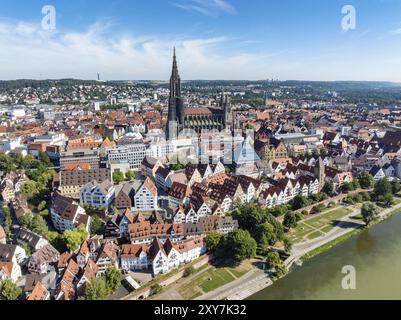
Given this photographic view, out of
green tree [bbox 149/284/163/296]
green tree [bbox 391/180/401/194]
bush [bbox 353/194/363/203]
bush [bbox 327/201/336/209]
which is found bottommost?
green tree [bbox 149/284/163/296]

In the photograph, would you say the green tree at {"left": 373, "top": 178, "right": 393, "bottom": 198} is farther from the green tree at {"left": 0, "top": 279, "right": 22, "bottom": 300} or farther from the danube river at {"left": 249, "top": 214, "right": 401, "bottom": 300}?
the green tree at {"left": 0, "top": 279, "right": 22, "bottom": 300}

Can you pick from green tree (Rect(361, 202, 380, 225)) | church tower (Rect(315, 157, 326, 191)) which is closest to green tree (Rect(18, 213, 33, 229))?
church tower (Rect(315, 157, 326, 191))

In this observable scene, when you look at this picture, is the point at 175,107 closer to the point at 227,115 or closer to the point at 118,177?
the point at 227,115

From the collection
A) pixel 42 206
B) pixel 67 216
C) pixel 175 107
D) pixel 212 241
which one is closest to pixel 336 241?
pixel 212 241

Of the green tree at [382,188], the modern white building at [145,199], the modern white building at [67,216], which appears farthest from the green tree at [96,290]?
the green tree at [382,188]

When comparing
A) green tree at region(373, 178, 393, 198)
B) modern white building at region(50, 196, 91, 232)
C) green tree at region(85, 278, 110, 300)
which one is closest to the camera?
green tree at region(85, 278, 110, 300)

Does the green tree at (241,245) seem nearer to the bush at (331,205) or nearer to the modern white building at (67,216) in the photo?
the modern white building at (67,216)

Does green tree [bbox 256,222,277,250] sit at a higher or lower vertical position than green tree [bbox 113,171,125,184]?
lower
